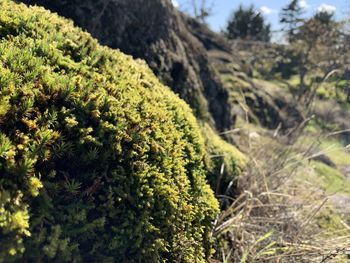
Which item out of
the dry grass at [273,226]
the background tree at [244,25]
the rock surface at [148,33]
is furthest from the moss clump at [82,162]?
the background tree at [244,25]

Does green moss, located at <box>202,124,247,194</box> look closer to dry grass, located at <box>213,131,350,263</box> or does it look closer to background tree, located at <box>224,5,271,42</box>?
dry grass, located at <box>213,131,350,263</box>

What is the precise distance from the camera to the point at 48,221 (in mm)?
2549

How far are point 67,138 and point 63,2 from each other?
10.9 feet

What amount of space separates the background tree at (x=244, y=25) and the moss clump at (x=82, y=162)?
4324cm

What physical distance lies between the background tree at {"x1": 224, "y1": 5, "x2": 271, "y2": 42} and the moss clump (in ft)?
142

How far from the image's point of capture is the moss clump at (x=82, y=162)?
2447 mm

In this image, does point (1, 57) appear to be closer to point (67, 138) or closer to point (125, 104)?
point (67, 138)

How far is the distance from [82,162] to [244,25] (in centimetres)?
4602

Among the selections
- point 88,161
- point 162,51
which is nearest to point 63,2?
point 162,51

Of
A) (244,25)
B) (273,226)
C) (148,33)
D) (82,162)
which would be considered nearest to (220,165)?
(273,226)

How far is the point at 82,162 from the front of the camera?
2.87 m

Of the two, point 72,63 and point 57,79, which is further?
point 72,63

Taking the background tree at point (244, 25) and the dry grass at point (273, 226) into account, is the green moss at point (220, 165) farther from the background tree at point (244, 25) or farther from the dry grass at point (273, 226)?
the background tree at point (244, 25)

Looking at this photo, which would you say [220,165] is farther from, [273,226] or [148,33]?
[148,33]
